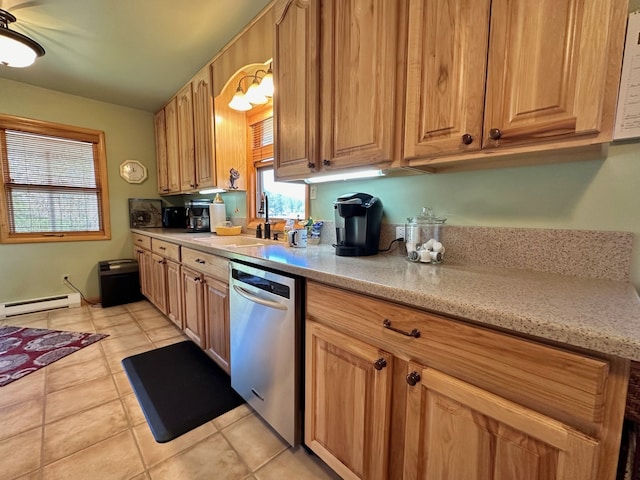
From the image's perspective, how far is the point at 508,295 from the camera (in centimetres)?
78

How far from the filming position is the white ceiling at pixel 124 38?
1.81m

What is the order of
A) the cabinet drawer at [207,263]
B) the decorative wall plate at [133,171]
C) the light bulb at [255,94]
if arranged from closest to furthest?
the cabinet drawer at [207,263] → the light bulb at [255,94] → the decorative wall plate at [133,171]

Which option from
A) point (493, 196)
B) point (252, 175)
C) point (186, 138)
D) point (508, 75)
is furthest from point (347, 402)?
point (186, 138)

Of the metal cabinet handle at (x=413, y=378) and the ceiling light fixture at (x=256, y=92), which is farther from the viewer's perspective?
the ceiling light fixture at (x=256, y=92)

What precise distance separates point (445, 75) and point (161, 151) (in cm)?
369

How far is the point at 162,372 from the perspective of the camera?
1979 mm

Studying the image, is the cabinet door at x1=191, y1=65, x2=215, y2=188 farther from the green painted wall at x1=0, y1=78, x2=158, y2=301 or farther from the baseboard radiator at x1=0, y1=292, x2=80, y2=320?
the baseboard radiator at x1=0, y1=292, x2=80, y2=320

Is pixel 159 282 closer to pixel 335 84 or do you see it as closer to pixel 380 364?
pixel 335 84

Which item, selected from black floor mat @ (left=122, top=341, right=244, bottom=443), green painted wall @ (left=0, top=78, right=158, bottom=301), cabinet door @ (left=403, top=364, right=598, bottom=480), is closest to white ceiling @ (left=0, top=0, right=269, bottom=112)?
green painted wall @ (left=0, top=78, right=158, bottom=301)

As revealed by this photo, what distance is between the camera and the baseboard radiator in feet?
9.80

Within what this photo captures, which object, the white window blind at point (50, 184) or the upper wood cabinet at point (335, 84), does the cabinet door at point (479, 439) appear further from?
the white window blind at point (50, 184)

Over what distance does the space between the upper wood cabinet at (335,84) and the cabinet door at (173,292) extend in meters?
1.44

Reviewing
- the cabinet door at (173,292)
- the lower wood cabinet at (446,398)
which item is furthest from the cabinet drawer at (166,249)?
the lower wood cabinet at (446,398)

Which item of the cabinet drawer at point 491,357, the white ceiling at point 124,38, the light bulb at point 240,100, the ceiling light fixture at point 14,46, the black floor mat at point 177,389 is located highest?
the white ceiling at point 124,38
